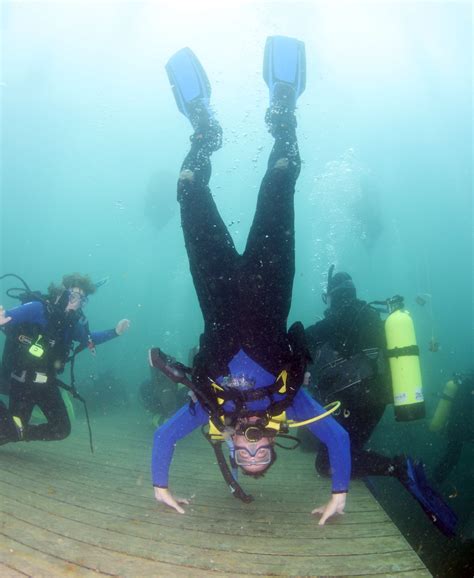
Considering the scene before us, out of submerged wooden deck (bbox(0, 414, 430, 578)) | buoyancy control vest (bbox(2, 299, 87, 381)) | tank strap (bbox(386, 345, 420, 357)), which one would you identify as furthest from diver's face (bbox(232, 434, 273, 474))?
buoyancy control vest (bbox(2, 299, 87, 381))

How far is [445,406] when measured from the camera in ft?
27.8

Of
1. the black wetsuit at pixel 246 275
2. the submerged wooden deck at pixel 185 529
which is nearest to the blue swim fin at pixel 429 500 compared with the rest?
the submerged wooden deck at pixel 185 529

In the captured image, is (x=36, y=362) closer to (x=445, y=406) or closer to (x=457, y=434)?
(x=457, y=434)

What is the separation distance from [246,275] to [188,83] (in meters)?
3.94

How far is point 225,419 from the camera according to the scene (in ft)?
10.7

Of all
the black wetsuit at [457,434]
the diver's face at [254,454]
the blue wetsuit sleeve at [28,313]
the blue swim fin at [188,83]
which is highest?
the blue swim fin at [188,83]

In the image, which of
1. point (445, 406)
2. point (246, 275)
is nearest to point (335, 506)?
point (246, 275)

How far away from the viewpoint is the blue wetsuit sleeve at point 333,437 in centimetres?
330

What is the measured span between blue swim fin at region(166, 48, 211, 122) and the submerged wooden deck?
5439 millimetres

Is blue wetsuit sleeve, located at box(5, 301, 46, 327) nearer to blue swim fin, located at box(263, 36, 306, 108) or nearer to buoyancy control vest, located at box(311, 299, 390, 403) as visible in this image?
buoyancy control vest, located at box(311, 299, 390, 403)

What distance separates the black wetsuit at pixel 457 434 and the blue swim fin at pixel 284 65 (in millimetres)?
7077

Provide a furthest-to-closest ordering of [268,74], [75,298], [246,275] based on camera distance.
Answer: [75,298], [268,74], [246,275]

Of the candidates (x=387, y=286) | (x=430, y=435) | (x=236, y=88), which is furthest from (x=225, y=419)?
(x=387, y=286)

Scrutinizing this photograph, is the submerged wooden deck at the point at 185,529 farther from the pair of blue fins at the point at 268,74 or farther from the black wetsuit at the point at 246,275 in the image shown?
the pair of blue fins at the point at 268,74
